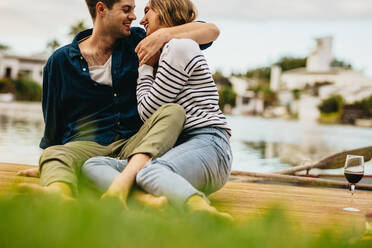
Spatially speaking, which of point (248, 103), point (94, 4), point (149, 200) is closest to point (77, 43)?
point (94, 4)

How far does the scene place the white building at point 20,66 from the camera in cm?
4931

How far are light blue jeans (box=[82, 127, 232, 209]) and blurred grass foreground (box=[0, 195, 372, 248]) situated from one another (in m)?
0.87

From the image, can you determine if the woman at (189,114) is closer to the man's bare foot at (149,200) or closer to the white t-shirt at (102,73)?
the man's bare foot at (149,200)

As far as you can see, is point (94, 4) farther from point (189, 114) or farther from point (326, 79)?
point (326, 79)

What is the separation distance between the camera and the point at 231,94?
251 feet

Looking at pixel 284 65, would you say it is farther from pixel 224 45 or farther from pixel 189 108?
pixel 189 108

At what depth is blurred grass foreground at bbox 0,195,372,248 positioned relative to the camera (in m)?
0.64

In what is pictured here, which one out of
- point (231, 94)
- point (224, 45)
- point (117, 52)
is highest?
point (117, 52)

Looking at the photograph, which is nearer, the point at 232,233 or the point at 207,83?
the point at 232,233

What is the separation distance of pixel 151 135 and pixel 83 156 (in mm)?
451

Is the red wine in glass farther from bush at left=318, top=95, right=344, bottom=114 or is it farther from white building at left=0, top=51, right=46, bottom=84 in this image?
bush at left=318, top=95, right=344, bottom=114

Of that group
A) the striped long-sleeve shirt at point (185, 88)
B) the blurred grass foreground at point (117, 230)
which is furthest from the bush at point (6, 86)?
the blurred grass foreground at point (117, 230)

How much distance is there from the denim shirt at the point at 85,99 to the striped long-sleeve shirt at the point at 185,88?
1.36 feet

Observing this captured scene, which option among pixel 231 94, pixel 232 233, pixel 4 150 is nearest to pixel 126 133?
pixel 232 233
